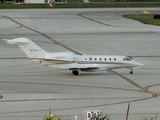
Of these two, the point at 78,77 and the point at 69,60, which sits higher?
the point at 69,60

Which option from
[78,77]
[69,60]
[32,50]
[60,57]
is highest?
[32,50]

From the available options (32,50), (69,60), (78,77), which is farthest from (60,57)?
(32,50)

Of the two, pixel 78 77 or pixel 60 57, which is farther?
pixel 78 77

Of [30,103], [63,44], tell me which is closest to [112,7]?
[63,44]

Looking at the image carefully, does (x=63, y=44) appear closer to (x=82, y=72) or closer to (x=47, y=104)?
(x=82, y=72)

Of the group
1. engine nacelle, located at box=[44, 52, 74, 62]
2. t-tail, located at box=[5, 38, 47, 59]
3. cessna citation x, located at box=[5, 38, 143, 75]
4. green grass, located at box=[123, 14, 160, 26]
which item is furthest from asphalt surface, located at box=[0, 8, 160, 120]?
green grass, located at box=[123, 14, 160, 26]

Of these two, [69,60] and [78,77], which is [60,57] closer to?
[69,60]

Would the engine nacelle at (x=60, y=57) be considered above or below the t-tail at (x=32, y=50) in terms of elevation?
below

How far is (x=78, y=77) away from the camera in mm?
47375

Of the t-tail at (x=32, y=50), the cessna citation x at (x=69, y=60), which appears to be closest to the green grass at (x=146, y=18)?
the cessna citation x at (x=69, y=60)

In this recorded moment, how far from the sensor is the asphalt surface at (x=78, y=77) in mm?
34719

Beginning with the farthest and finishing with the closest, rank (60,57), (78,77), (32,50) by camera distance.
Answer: (32,50) < (78,77) < (60,57)

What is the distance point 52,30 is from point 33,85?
4397 centimetres

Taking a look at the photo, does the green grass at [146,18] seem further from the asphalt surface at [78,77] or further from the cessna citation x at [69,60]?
the cessna citation x at [69,60]
